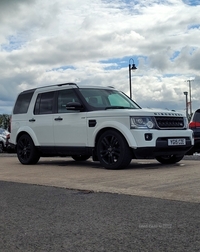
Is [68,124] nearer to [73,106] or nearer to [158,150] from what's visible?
[73,106]

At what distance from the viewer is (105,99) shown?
9.82 m

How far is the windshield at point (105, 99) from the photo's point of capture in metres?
9.57

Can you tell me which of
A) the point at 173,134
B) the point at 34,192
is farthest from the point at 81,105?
the point at 34,192

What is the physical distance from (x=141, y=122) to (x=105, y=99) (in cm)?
155

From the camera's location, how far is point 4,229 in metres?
4.27

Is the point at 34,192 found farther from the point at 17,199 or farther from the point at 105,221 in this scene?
the point at 105,221

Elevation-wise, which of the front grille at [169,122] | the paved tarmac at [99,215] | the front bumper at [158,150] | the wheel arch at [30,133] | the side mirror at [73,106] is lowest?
the paved tarmac at [99,215]

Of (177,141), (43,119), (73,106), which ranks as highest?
(73,106)

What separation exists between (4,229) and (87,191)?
2.14 meters

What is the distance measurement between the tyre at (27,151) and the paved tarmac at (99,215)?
2906 millimetres

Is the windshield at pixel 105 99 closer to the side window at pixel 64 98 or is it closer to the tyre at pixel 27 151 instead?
the side window at pixel 64 98

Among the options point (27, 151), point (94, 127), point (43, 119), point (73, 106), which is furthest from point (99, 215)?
A: point (27, 151)

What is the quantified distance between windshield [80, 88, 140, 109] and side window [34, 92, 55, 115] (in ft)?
3.01

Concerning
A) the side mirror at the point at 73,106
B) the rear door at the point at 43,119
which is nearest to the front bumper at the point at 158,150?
the side mirror at the point at 73,106
